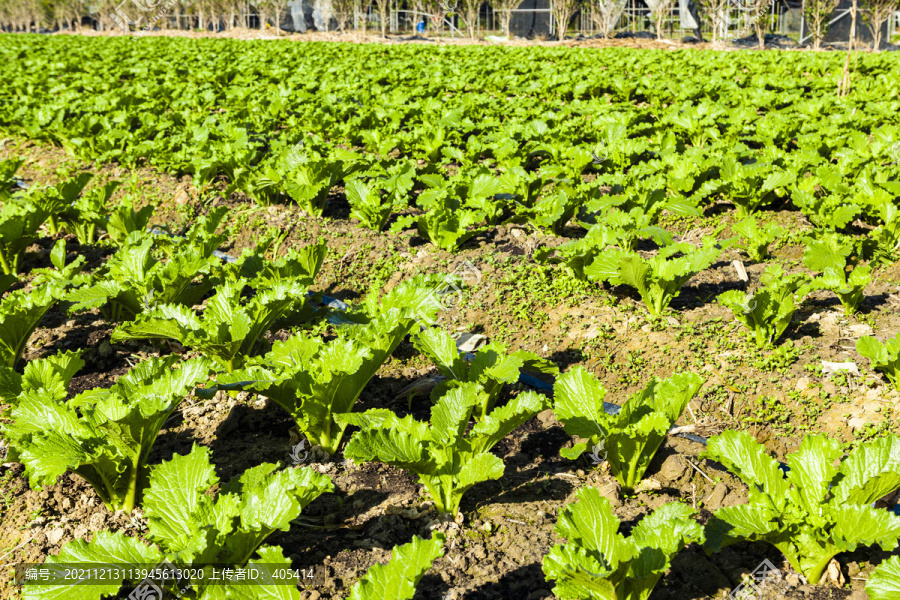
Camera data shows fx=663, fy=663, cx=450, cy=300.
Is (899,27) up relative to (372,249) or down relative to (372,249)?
up

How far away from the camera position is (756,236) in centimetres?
523

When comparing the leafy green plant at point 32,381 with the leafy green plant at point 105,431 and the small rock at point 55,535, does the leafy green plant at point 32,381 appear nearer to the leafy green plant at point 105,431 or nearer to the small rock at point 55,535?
the leafy green plant at point 105,431

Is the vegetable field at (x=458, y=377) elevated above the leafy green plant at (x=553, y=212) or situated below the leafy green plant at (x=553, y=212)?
below

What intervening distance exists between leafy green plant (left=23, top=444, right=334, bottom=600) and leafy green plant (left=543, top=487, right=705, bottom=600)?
2.95 feet

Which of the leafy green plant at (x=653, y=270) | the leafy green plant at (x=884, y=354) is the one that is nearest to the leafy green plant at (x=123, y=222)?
the leafy green plant at (x=653, y=270)

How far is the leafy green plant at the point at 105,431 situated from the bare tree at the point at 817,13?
3269 centimetres

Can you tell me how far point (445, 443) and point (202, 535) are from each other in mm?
939

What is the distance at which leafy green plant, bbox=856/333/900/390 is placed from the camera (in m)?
3.47

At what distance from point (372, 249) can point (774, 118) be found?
5.97 meters

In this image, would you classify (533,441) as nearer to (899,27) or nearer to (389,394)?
(389,394)

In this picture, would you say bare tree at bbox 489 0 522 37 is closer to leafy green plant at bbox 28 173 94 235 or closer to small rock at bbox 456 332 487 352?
leafy green plant at bbox 28 173 94 235

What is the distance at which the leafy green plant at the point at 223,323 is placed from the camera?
3.56 meters

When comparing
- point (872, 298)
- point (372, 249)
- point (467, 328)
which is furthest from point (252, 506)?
point (872, 298)

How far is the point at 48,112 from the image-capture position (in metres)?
9.80
